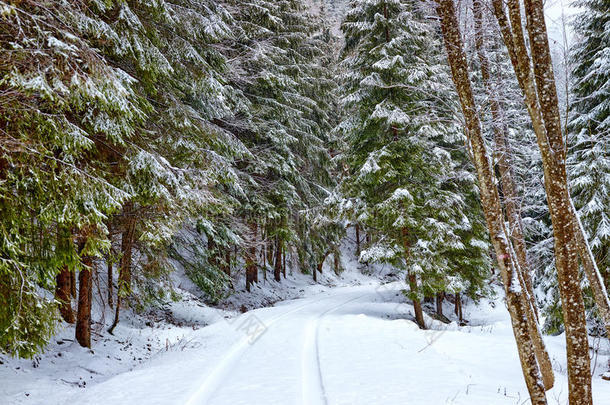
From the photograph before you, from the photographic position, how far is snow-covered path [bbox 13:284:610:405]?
18.7 ft

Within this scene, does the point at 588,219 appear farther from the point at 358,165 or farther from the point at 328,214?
the point at 328,214

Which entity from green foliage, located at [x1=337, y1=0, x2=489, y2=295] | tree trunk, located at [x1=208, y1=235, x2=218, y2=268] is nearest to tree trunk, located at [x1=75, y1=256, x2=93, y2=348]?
tree trunk, located at [x1=208, y1=235, x2=218, y2=268]

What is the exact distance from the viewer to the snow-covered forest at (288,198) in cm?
470

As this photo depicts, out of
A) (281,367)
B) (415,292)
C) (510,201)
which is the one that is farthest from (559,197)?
(415,292)

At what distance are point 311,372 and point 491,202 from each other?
4.61 meters

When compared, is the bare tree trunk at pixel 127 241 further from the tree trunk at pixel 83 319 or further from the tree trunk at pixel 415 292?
the tree trunk at pixel 415 292

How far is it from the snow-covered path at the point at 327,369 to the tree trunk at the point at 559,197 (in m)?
2.09

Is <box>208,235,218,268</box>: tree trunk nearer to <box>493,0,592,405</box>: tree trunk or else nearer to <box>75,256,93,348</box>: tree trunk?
<box>75,256,93,348</box>: tree trunk

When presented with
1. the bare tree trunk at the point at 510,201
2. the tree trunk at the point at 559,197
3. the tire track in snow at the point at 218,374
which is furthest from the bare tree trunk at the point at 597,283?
the tire track in snow at the point at 218,374

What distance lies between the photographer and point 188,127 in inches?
365

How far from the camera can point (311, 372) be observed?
7.02 m

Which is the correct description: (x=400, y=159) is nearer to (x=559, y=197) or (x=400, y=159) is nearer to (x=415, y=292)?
(x=415, y=292)

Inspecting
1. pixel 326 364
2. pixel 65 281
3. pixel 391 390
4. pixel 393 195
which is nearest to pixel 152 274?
pixel 65 281

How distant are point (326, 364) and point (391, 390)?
1.91 m
